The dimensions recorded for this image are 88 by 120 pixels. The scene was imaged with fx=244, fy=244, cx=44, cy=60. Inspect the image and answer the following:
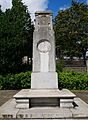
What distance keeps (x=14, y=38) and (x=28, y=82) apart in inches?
130

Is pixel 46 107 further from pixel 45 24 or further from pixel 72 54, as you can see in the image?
pixel 72 54

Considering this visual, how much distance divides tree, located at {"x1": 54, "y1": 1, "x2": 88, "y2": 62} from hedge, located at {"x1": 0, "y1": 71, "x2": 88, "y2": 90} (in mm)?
15454

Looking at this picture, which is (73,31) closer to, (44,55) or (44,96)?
(44,55)

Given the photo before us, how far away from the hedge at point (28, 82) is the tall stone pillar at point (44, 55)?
6.10 m

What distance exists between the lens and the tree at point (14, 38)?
16266mm

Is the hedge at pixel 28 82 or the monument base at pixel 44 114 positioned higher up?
the hedge at pixel 28 82

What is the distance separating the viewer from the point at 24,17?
1814 cm

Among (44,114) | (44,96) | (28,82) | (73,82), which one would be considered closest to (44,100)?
(44,96)

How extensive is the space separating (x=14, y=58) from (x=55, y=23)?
1781cm

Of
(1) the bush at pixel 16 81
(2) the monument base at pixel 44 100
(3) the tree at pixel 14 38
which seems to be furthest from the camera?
(3) the tree at pixel 14 38

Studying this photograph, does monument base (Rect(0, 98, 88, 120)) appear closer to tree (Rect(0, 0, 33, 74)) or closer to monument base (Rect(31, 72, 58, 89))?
monument base (Rect(31, 72, 58, 89))

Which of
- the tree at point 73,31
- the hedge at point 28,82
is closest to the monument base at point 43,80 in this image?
the hedge at point 28,82

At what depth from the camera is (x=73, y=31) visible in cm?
3084

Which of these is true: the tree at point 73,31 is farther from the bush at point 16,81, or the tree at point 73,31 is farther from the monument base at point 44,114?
the monument base at point 44,114
